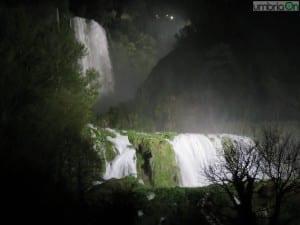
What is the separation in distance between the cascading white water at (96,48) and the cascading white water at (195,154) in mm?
19320

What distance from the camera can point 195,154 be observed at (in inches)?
969

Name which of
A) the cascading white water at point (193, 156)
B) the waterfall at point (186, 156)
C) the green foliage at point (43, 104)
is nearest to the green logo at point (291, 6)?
the waterfall at point (186, 156)

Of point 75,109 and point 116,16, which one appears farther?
point 116,16

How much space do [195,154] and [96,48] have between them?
25.2m

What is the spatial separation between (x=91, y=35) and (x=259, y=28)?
23.2 meters

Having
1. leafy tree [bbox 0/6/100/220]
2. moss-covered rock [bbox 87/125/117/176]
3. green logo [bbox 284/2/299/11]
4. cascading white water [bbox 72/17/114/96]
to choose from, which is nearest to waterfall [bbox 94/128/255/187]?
moss-covered rock [bbox 87/125/117/176]

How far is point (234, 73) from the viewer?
34812 millimetres

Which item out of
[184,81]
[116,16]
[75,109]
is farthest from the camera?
[116,16]

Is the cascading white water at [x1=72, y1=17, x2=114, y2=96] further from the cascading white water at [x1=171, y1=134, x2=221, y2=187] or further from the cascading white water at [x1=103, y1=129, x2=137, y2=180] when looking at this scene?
the cascading white water at [x1=171, y1=134, x2=221, y2=187]

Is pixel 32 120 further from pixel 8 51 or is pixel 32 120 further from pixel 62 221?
pixel 62 221

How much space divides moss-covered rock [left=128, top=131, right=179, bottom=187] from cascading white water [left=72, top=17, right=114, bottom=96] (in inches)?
734

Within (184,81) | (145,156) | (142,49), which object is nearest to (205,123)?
(184,81)

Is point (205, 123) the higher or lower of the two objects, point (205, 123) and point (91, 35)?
the lower

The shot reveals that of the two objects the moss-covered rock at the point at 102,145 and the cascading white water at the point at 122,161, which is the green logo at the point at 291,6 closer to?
the cascading white water at the point at 122,161
